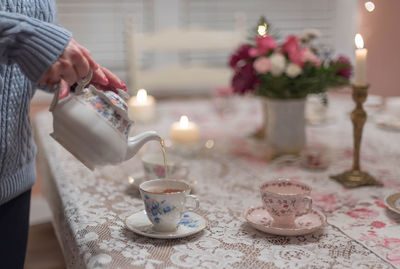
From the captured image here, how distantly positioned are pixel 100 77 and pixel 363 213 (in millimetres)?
574

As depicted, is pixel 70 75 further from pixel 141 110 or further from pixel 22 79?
pixel 141 110

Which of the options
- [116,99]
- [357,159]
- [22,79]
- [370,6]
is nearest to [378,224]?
[357,159]

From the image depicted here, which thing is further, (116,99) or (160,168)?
(160,168)

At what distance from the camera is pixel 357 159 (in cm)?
121

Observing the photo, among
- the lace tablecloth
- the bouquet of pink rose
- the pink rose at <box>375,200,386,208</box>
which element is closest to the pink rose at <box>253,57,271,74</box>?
the bouquet of pink rose

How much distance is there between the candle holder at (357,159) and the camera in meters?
1.17

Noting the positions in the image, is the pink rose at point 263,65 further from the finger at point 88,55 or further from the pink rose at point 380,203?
the finger at point 88,55

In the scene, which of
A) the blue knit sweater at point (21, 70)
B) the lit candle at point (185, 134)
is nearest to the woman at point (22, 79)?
the blue knit sweater at point (21, 70)

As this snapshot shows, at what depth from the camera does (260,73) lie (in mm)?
1474

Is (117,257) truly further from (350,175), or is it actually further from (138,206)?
(350,175)

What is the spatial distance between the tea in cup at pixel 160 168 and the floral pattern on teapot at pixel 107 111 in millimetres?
325

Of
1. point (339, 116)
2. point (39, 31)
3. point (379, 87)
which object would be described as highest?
point (39, 31)

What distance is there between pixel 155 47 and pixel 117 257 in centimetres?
169

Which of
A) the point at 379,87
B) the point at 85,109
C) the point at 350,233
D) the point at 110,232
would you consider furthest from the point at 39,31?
the point at 379,87
